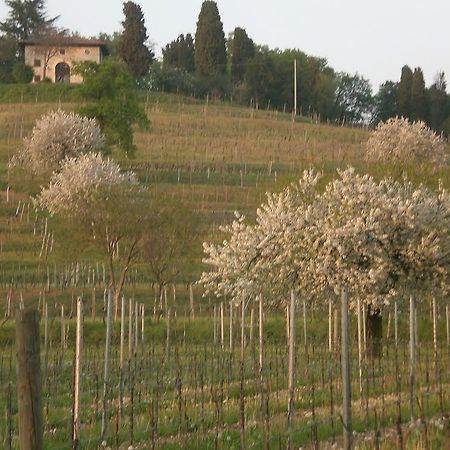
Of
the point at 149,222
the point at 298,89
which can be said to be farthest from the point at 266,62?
the point at 149,222

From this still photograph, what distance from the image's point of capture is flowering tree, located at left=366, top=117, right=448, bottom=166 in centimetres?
6938

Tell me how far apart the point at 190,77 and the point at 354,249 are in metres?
94.1

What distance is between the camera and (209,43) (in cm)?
11725

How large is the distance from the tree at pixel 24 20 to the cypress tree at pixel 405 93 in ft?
122

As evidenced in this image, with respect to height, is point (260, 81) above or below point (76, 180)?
above

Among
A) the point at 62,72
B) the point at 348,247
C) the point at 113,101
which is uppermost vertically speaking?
the point at 62,72

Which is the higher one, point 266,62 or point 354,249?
point 266,62

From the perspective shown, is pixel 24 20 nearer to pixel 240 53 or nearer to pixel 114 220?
pixel 240 53

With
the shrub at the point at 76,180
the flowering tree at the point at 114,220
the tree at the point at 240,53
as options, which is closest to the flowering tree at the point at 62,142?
the shrub at the point at 76,180

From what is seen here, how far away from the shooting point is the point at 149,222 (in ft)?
116

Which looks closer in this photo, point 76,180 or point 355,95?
point 76,180

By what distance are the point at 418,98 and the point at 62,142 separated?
191ft

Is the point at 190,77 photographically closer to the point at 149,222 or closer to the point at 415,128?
the point at 415,128

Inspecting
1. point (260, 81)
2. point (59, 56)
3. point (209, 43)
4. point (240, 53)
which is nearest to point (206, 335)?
point (59, 56)
